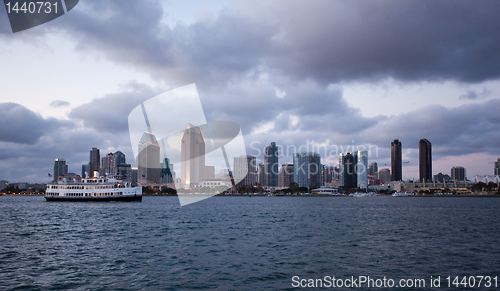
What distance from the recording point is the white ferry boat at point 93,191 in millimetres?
128125

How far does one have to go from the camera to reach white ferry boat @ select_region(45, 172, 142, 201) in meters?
128

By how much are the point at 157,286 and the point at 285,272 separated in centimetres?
901

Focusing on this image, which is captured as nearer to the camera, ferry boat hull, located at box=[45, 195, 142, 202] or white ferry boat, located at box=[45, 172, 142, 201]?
ferry boat hull, located at box=[45, 195, 142, 202]

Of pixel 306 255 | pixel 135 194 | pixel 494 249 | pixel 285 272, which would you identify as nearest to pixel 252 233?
pixel 306 255

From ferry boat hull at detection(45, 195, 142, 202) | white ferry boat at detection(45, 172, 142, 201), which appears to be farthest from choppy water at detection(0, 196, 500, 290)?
white ferry boat at detection(45, 172, 142, 201)

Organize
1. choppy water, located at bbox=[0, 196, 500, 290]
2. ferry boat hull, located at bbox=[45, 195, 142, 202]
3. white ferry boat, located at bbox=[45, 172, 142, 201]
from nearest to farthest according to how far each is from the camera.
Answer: choppy water, located at bbox=[0, 196, 500, 290]
ferry boat hull, located at bbox=[45, 195, 142, 202]
white ferry boat, located at bbox=[45, 172, 142, 201]

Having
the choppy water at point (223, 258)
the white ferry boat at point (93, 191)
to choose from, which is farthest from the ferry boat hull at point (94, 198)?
the choppy water at point (223, 258)

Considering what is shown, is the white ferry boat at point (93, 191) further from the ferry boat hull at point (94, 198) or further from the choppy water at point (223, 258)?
the choppy water at point (223, 258)

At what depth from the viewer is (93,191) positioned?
129m

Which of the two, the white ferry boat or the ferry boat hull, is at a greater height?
the white ferry boat

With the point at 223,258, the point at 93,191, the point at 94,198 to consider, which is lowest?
the point at 94,198

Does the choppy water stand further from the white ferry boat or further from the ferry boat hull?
the white ferry boat

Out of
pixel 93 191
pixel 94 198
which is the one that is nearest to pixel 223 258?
pixel 94 198

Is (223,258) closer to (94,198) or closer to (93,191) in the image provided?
(94,198)
